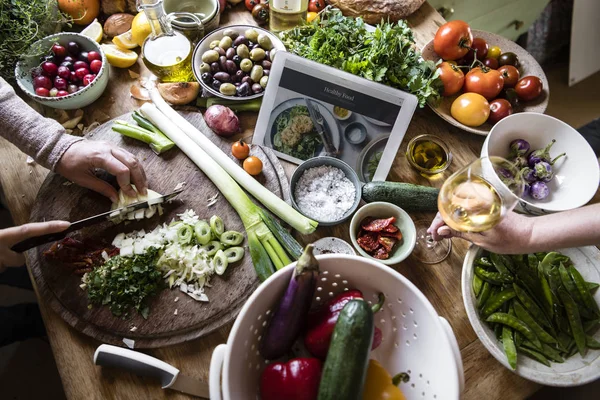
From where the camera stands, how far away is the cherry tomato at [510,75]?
138cm

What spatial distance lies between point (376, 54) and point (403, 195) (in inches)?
17.1

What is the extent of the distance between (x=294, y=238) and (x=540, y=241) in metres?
0.64

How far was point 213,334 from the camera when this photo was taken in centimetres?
111

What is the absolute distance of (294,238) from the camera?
122 centimetres

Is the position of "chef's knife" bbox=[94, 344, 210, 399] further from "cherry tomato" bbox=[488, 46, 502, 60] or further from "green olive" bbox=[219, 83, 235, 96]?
"cherry tomato" bbox=[488, 46, 502, 60]

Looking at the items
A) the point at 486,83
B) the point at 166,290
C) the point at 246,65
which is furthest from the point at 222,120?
the point at 486,83

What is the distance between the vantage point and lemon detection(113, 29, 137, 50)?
4.85 ft

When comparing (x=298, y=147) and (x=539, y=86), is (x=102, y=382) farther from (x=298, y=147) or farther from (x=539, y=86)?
(x=539, y=86)

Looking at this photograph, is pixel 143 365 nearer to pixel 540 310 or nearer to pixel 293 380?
pixel 293 380

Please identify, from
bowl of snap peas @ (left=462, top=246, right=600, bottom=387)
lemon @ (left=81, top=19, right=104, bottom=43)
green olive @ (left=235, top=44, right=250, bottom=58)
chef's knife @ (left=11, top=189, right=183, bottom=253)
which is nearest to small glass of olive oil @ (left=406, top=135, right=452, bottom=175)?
bowl of snap peas @ (left=462, top=246, right=600, bottom=387)

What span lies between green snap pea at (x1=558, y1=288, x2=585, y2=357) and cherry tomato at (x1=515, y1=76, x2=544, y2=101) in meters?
0.67

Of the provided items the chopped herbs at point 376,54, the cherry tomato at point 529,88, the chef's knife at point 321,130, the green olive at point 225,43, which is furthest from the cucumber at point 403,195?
the green olive at point 225,43

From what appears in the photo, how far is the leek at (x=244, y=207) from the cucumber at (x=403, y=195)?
10.7 inches

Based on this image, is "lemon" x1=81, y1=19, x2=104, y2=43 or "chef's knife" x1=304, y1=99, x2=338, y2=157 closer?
"chef's knife" x1=304, y1=99, x2=338, y2=157
